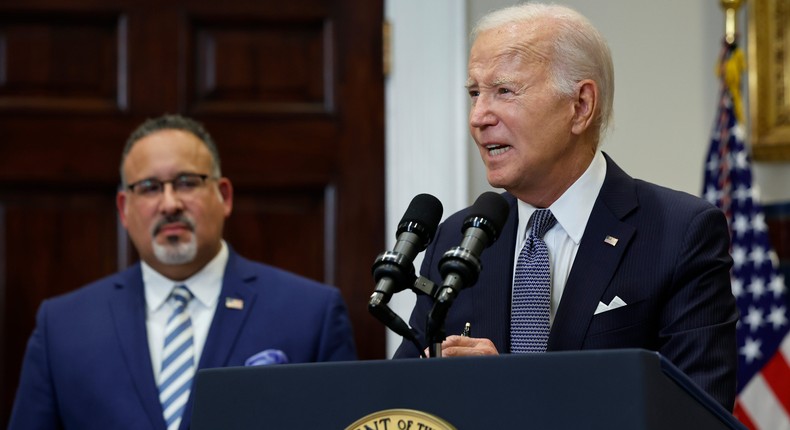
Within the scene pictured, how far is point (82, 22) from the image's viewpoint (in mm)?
4367

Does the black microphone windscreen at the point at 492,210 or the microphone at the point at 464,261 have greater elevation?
the black microphone windscreen at the point at 492,210

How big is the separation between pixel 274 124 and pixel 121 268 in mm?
732

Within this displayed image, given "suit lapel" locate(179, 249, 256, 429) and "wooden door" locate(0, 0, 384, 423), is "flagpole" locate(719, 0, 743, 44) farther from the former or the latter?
"suit lapel" locate(179, 249, 256, 429)

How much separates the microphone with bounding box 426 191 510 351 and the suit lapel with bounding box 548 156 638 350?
0.41m

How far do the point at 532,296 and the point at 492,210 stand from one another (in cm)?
46

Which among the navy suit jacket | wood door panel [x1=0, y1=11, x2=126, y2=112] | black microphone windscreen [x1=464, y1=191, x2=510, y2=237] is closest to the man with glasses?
wood door panel [x1=0, y1=11, x2=126, y2=112]

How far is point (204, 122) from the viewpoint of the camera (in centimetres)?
432

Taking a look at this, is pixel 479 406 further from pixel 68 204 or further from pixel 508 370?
pixel 68 204

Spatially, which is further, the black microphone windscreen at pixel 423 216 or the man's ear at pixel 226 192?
the man's ear at pixel 226 192

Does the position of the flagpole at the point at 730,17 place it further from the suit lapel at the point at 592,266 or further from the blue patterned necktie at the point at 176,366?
the blue patterned necktie at the point at 176,366

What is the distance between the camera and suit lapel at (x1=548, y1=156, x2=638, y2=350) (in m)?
2.30

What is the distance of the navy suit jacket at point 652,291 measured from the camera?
7.30ft

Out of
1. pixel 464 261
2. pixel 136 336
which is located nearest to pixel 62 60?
pixel 136 336

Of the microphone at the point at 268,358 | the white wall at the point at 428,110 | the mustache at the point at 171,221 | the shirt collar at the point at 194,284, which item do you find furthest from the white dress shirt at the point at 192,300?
the white wall at the point at 428,110
